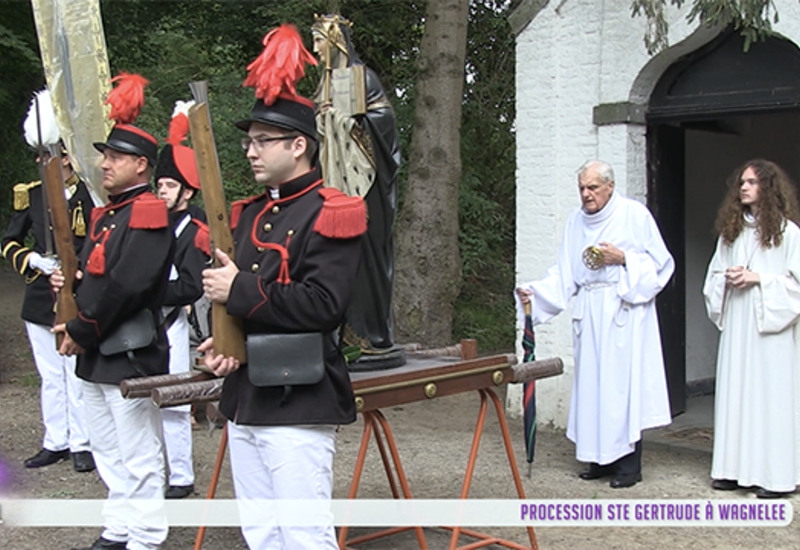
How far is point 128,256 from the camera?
4.59m

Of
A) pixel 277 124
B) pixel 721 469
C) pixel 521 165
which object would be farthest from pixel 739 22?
pixel 277 124

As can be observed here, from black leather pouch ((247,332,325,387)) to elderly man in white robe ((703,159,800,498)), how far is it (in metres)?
3.66

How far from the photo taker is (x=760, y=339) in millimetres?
6270

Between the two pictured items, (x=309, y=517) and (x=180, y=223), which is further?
(x=180, y=223)

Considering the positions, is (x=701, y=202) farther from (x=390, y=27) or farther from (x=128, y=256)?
(x=128, y=256)

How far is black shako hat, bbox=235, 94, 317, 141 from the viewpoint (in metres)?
3.53

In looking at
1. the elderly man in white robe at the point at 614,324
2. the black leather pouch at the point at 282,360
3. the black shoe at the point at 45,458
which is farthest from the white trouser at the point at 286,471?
the black shoe at the point at 45,458

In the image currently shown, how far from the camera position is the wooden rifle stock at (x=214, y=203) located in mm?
3311

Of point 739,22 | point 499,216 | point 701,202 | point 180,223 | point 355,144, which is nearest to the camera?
point 355,144

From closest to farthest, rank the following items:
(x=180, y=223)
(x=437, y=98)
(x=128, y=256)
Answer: (x=128, y=256) < (x=180, y=223) < (x=437, y=98)

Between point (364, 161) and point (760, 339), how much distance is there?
2.87 metres

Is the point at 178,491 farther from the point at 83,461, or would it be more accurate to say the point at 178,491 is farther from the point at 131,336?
the point at 131,336

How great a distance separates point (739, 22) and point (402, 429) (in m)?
4.14

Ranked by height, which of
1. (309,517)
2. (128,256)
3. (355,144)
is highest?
(355,144)
